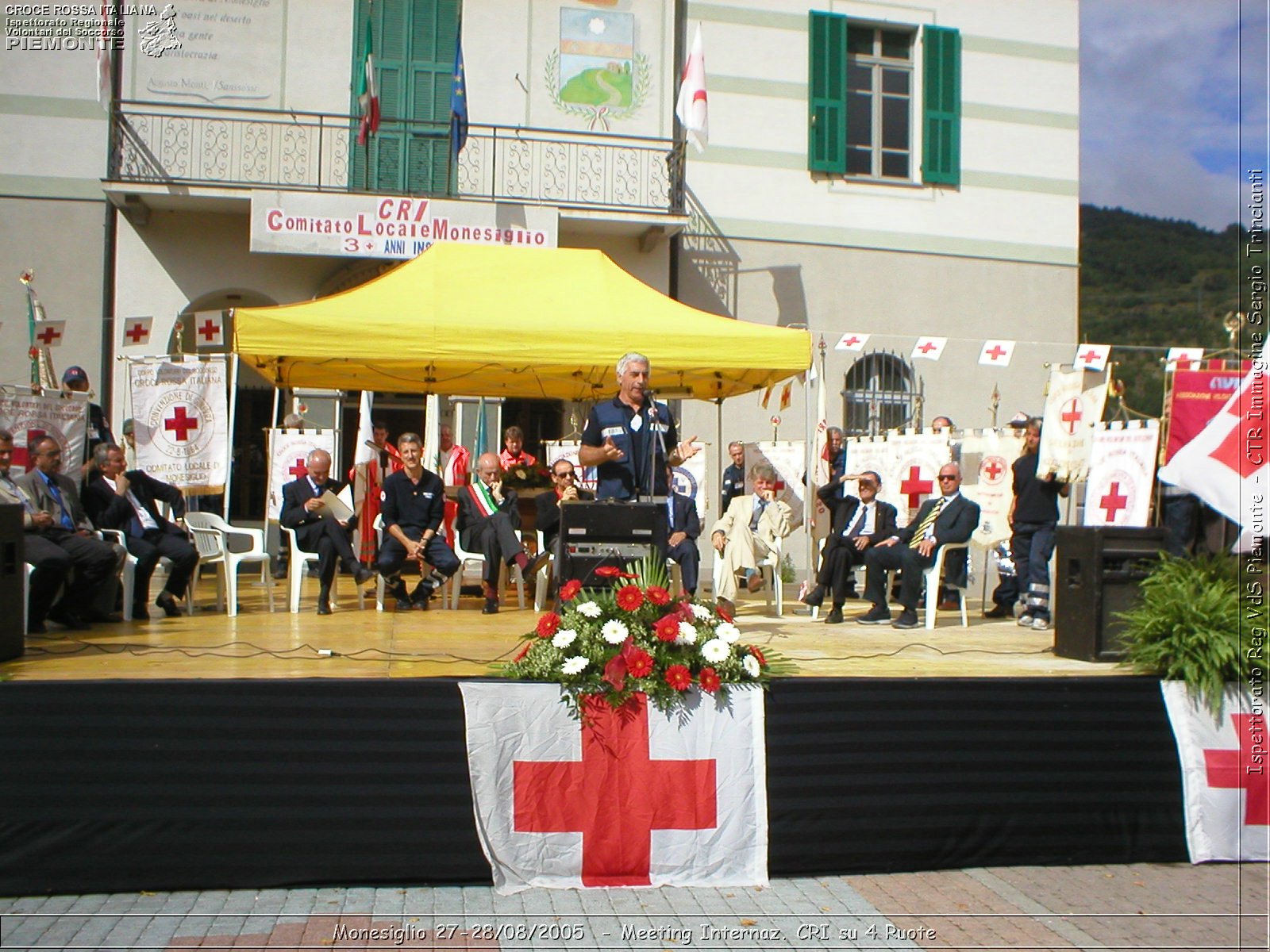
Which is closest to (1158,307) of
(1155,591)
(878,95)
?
(878,95)

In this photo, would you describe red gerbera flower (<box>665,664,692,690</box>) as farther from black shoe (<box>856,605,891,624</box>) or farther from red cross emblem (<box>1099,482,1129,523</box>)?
red cross emblem (<box>1099,482,1129,523</box>)

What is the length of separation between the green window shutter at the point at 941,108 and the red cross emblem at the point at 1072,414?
22.3 feet

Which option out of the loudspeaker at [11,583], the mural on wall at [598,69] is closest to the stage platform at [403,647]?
the loudspeaker at [11,583]

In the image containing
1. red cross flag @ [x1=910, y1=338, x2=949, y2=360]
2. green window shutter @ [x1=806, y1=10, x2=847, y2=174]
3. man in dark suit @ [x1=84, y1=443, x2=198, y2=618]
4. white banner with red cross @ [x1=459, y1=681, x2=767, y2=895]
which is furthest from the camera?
green window shutter @ [x1=806, y1=10, x2=847, y2=174]

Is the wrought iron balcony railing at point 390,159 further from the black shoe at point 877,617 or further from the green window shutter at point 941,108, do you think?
the black shoe at point 877,617

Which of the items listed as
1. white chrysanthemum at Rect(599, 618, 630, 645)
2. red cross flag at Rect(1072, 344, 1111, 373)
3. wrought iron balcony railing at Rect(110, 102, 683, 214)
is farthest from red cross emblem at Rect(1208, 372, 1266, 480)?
wrought iron balcony railing at Rect(110, 102, 683, 214)

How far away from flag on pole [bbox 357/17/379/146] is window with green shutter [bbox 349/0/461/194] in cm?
73

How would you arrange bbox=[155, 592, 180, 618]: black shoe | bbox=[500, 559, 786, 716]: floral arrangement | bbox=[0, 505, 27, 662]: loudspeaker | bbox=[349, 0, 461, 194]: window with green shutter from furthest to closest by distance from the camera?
bbox=[349, 0, 461, 194]: window with green shutter, bbox=[155, 592, 180, 618]: black shoe, bbox=[0, 505, 27, 662]: loudspeaker, bbox=[500, 559, 786, 716]: floral arrangement

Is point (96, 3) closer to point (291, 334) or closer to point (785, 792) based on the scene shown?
point (291, 334)

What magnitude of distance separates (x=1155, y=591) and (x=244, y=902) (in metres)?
4.33

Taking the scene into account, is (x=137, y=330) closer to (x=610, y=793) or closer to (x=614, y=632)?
(x=614, y=632)

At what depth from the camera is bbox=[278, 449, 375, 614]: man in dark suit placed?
876cm

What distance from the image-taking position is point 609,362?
8602 mm

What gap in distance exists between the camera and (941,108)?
15.7 metres
